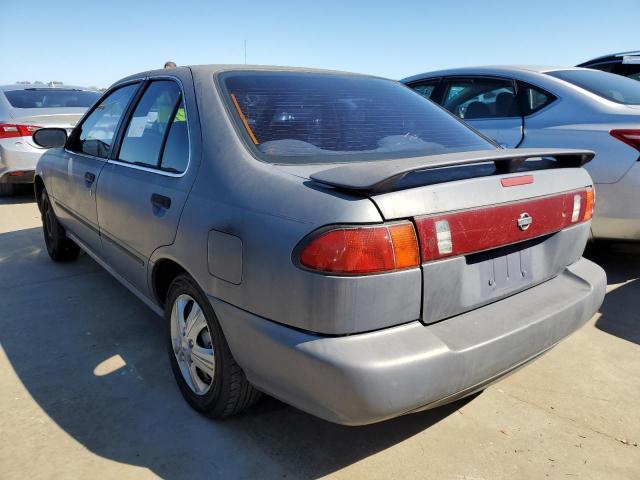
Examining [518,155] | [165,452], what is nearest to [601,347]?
[518,155]

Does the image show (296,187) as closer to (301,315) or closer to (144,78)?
(301,315)

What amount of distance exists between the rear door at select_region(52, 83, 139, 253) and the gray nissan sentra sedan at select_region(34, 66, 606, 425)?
484mm

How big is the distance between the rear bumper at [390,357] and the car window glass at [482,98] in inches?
113

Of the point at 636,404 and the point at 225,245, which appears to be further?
the point at 636,404

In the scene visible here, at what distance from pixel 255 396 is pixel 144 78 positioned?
78.8 inches

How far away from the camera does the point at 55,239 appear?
174 inches

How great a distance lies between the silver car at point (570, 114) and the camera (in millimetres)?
3520

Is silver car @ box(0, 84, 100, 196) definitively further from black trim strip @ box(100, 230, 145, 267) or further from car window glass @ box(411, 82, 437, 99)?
car window glass @ box(411, 82, 437, 99)

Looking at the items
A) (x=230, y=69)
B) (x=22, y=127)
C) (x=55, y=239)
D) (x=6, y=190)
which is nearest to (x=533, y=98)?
(x=230, y=69)

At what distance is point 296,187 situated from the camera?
5.74 ft

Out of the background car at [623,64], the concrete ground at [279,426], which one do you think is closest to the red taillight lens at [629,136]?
the concrete ground at [279,426]

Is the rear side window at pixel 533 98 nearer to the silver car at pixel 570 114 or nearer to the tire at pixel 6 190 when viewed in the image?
the silver car at pixel 570 114

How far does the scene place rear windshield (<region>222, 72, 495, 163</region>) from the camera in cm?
212

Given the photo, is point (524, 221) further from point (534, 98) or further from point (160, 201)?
point (534, 98)
